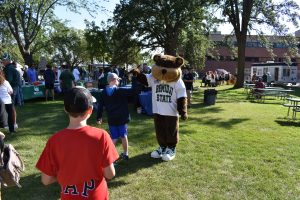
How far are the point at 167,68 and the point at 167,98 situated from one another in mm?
605

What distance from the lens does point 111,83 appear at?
5945 mm

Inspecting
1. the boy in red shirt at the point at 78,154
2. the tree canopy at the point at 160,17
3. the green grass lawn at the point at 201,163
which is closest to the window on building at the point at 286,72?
the tree canopy at the point at 160,17

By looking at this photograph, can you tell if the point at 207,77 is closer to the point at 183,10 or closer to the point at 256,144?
the point at 183,10

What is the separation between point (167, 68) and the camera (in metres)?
6.37

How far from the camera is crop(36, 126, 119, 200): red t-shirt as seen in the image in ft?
8.89

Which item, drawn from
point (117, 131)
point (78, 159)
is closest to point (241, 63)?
point (117, 131)

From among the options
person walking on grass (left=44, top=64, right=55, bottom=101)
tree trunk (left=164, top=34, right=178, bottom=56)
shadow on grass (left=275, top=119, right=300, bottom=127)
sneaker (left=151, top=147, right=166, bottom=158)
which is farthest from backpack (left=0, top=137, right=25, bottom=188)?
tree trunk (left=164, top=34, right=178, bottom=56)

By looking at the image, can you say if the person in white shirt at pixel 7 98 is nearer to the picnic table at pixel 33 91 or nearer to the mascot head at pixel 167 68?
the mascot head at pixel 167 68

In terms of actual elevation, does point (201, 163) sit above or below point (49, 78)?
below

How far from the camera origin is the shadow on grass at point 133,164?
5984 millimetres

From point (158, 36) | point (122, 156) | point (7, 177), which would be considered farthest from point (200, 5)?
point (7, 177)

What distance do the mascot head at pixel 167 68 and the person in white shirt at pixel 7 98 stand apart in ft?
13.4

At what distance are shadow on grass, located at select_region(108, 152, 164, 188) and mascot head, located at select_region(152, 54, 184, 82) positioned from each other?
1.60 m

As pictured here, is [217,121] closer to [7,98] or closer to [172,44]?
[7,98]
